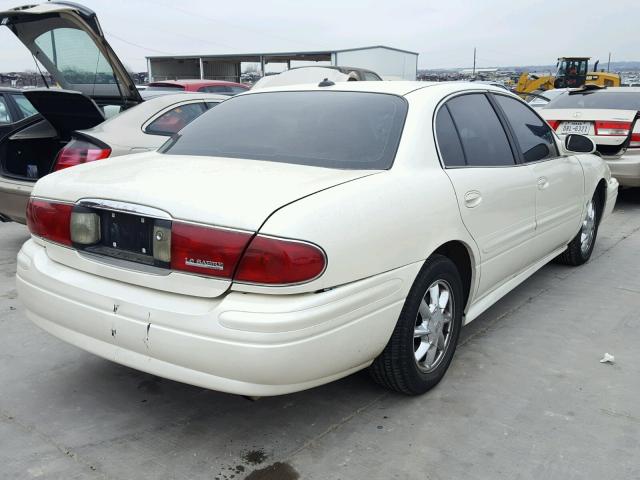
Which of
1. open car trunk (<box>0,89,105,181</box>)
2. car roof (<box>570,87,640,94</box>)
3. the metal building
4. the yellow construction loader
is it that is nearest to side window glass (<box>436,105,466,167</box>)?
open car trunk (<box>0,89,105,181</box>)

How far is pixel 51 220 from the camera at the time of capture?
104 inches

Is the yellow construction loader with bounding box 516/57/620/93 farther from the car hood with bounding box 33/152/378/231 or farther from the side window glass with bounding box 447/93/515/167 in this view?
the car hood with bounding box 33/152/378/231

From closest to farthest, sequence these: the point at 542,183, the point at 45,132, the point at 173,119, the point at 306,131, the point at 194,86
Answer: the point at 306,131
the point at 542,183
the point at 173,119
the point at 45,132
the point at 194,86

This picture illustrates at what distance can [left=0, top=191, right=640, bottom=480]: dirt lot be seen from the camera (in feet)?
7.83

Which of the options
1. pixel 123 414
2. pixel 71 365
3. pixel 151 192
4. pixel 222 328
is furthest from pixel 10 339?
pixel 222 328

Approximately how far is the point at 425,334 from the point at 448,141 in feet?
3.25

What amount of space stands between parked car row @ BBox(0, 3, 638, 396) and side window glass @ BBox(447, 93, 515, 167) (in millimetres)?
14

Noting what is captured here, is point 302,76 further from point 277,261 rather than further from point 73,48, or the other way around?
point 277,261

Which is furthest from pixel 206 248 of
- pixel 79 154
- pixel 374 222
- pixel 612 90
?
pixel 612 90

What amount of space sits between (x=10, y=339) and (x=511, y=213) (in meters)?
3.03

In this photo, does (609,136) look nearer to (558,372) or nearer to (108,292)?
(558,372)

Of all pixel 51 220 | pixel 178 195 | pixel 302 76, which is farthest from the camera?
pixel 302 76

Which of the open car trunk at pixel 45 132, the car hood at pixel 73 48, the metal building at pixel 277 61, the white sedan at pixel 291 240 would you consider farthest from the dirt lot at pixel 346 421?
the metal building at pixel 277 61

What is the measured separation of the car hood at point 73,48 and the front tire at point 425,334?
3816mm
